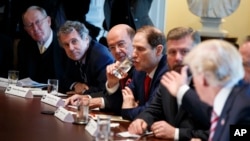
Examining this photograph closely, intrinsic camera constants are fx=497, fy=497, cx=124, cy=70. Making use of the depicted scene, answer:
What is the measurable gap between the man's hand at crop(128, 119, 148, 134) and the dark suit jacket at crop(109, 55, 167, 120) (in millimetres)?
299

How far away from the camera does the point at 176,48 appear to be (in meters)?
2.66

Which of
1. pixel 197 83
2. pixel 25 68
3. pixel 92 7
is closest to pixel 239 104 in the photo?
pixel 197 83

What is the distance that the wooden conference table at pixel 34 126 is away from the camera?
7.68 feet

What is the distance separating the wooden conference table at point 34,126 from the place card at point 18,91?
257 millimetres

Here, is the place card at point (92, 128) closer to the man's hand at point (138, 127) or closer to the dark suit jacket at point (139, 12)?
the man's hand at point (138, 127)

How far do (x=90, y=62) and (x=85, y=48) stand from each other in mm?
118

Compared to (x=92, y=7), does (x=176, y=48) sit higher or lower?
lower

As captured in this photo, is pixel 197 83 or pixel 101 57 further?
pixel 101 57

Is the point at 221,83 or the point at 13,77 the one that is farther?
the point at 13,77

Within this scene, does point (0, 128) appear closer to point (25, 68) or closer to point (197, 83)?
point (197, 83)

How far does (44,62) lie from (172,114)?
227 cm

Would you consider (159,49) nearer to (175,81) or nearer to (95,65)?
(175,81)

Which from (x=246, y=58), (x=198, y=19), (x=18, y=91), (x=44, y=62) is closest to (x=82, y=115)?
(x=246, y=58)

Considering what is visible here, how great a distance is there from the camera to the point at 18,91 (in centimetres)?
356
